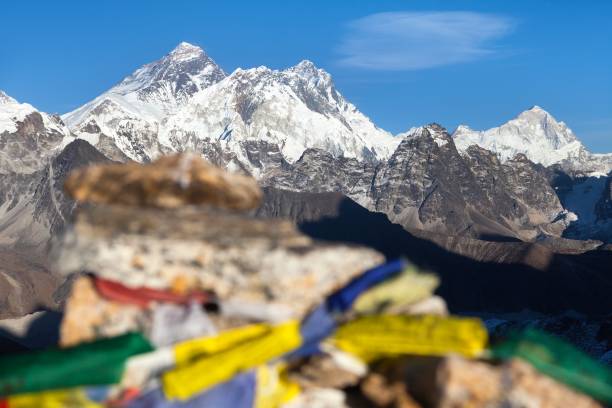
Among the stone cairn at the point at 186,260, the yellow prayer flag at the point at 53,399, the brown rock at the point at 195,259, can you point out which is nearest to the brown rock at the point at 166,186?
the stone cairn at the point at 186,260

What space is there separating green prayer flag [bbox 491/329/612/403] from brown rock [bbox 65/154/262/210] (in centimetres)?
305

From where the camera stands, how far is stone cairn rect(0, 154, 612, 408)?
7395 mm

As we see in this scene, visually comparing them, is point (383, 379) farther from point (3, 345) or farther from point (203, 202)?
point (3, 345)

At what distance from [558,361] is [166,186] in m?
4.19

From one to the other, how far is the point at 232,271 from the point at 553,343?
3.18m

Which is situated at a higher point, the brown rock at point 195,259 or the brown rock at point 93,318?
the brown rock at point 195,259

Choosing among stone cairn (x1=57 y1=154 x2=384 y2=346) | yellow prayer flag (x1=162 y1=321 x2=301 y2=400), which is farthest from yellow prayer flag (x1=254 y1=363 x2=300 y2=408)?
stone cairn (x1=57 y1=154 x2=384 y2=346)

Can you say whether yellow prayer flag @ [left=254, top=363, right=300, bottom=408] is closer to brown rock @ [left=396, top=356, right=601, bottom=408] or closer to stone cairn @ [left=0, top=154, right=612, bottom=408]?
stone cairn @ [left=0, top=154, right=612, bottom=408]

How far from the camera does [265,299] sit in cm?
790

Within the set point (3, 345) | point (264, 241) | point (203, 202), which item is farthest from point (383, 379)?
point (3, 345)

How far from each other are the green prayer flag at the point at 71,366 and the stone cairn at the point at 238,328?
0.5 inches

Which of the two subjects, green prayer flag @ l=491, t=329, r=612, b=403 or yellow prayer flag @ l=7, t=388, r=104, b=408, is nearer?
yellow prayer flag @ l=7, t=388, r=104, b=408

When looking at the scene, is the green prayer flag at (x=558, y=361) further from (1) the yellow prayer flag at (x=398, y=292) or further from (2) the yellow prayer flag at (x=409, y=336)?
(1) the yellow prayer flag at (x=398, y=292)

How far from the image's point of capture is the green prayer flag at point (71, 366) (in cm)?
741
